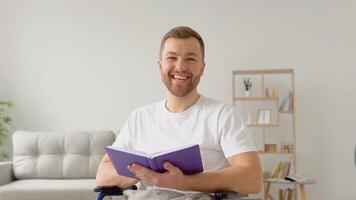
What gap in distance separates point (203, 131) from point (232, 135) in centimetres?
11

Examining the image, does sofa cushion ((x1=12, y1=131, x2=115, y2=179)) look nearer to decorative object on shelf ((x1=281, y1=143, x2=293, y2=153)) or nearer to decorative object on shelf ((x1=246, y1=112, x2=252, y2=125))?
decorative object on shelf ((x1=246, y1=112, x2=252, y2=125))

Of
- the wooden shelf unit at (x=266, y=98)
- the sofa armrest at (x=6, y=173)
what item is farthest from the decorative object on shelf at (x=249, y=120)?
the sofa armrest at (x=6, y=173)

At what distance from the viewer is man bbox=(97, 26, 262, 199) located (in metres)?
1.51

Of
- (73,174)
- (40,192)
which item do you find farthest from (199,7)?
(40,192)

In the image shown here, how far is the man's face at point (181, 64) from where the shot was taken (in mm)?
1629

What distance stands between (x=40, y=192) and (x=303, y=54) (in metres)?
2.77

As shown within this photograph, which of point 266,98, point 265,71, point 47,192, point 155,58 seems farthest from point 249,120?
point 47,192

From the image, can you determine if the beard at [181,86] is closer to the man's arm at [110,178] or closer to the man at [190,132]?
the man at [190,132]

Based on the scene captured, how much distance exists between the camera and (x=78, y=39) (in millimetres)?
4551

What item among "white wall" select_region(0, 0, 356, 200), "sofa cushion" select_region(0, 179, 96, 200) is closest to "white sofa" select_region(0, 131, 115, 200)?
"sofa cushion" select_region(0, 179, 96, 200)

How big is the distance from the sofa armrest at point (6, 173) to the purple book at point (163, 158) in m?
2.44

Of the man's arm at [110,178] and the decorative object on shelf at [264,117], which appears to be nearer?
the man's arm at [110,178]

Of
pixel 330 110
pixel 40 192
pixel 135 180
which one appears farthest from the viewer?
pixel 330 110

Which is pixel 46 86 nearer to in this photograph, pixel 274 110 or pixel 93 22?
pixel 93 22
